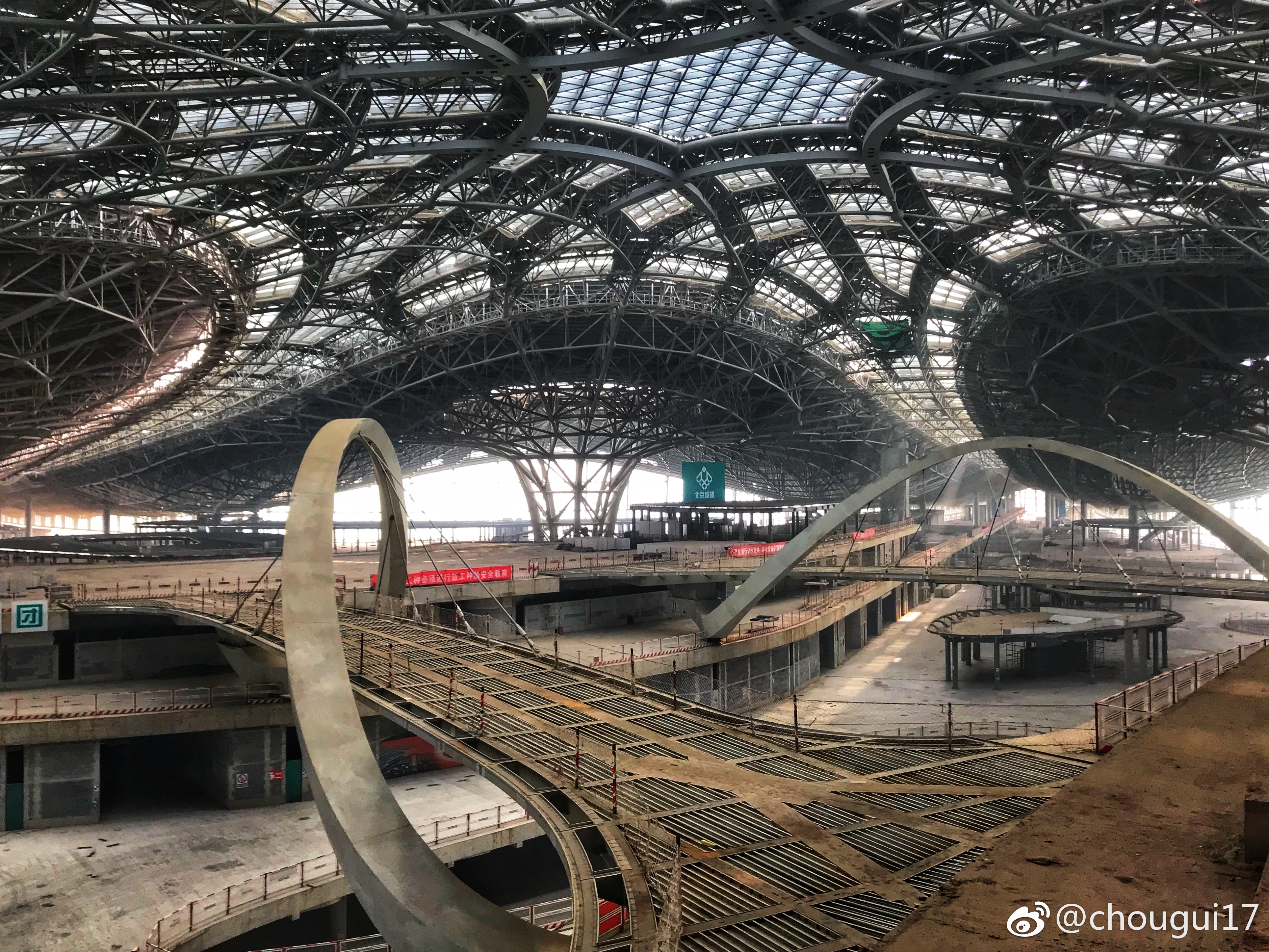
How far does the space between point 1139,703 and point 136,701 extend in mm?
34109

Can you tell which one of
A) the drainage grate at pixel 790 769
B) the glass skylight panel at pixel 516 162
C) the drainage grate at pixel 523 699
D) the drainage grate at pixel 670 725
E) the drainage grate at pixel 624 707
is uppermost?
the glass skylight panel at pixel 516 162

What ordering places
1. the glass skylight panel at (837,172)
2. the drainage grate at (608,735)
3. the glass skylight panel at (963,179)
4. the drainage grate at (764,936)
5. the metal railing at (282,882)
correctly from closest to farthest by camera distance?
the drainage grate at (764,936)
the drainage grate at (608,735)
the metal railing at (282,882)
the glass skylight panel at (963,179)
the glass skylight panel at (837,172)

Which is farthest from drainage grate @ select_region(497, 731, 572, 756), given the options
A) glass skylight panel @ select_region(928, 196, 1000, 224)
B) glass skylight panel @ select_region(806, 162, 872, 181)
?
glass skylight panel @ select_region(928, 196, 1000, 224)

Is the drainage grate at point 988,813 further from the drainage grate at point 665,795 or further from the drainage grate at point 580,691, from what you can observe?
the drainage grate at point 580,691

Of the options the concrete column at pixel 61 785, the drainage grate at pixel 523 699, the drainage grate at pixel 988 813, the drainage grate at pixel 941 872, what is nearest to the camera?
the drainage grate at pixel 941 872

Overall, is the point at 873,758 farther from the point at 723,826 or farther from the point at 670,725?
the point at 723,826

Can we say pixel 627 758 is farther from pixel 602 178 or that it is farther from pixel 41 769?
pixel 602 178

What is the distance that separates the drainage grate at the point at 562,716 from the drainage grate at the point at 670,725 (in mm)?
1164

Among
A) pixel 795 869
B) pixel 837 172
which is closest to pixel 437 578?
pixel 837 172

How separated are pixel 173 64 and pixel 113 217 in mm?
10433

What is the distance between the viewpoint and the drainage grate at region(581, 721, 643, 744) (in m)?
18.8

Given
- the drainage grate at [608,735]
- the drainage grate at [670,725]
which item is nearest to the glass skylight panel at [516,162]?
the drainage grate at [670,725]

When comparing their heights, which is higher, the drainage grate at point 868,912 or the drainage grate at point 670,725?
the drainage grate at point 868,912

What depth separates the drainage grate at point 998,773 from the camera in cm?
1596
